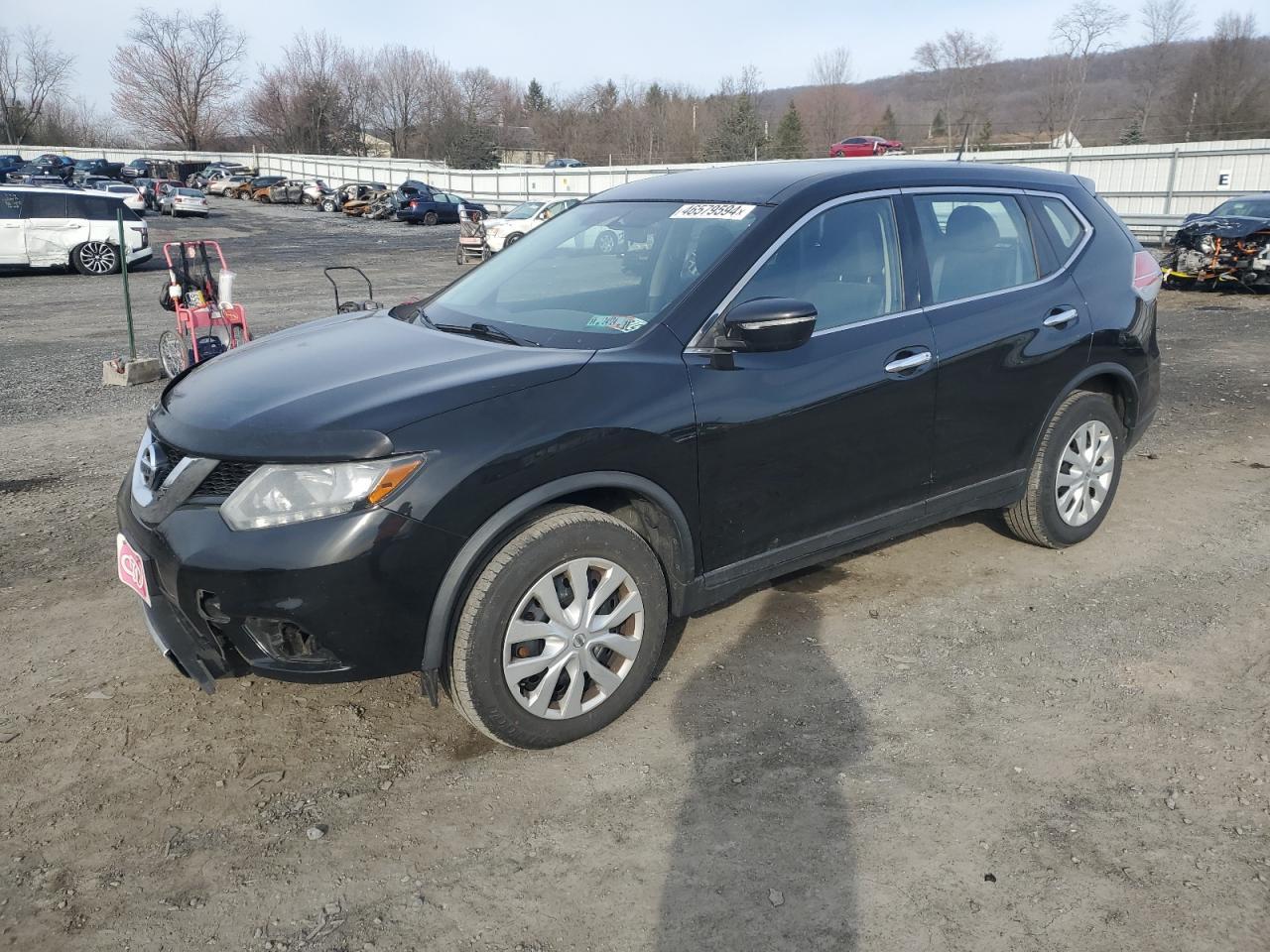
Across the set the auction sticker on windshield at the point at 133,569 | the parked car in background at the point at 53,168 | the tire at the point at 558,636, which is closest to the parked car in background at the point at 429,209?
the parked car in background at the point at 53,168

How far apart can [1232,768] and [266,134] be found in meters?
99.8

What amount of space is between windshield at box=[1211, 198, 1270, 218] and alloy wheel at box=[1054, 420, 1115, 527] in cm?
1348

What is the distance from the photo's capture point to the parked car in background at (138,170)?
55656 mm

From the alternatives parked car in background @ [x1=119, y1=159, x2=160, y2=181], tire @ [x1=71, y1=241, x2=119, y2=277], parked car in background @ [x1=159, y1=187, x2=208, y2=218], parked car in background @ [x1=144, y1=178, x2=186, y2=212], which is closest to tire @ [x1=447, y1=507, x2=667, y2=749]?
tire @ [x1=71, y1=241, x2=119, y2=277]

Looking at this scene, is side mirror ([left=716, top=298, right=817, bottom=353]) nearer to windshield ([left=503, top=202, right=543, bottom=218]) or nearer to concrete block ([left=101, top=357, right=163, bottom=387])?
concrete block ([left=101, top=357, right=163, bottom=387])

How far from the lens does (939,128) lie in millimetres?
74062

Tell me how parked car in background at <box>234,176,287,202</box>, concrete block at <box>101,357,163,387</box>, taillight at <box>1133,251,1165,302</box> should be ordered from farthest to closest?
parked car in background at <box>234,176,287,202</box>
concrete block at <box>101,357,163,387</box>
taillight at <box>1133,251,1165,302</box>

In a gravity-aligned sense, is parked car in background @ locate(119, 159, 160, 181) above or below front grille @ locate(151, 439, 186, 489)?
above

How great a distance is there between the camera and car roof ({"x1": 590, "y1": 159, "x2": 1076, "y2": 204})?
3867 mm

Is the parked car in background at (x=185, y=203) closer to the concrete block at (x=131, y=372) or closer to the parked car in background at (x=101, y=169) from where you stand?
the parked car in background at (x=101, y=169)

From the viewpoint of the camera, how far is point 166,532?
9.66 ft

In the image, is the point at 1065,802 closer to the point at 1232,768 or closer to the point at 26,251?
the point at 1232,768

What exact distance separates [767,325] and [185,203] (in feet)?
139

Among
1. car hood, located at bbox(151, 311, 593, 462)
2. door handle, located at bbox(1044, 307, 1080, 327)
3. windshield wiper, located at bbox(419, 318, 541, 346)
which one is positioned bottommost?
car hood, located at bbox(151, 311, 593, 462)
